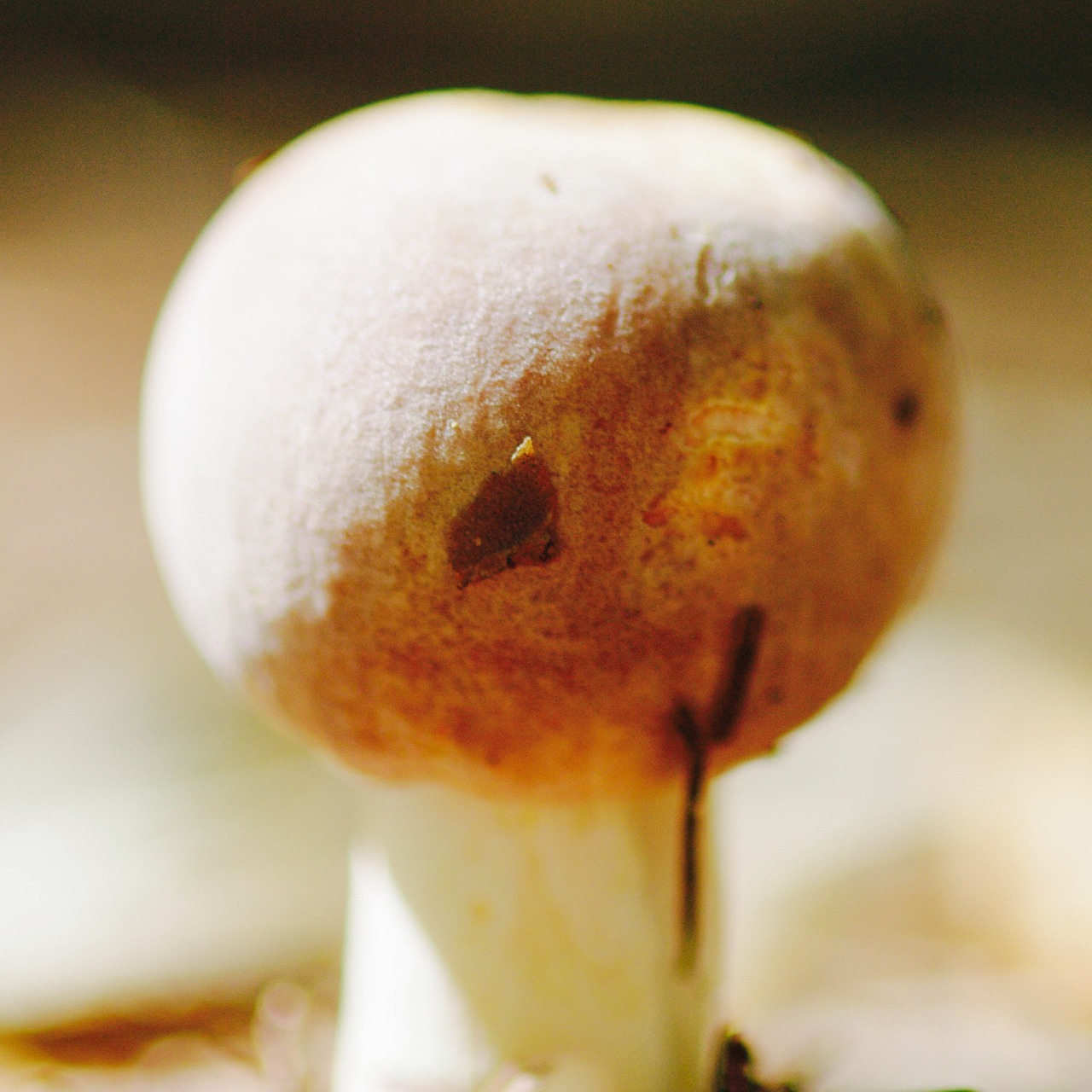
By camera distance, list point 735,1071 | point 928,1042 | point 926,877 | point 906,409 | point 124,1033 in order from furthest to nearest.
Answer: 1. point 926,877
2. point 124,1033
3. point 928,1042
4. point 735,1071
5. point 906,409

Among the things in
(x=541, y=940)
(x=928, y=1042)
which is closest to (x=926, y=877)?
(x=928, y=1042)

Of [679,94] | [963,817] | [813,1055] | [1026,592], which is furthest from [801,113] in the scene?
[813,1055]

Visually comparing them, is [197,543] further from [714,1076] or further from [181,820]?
[181,820]

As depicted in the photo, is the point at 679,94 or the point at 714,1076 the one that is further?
the point at 679,94

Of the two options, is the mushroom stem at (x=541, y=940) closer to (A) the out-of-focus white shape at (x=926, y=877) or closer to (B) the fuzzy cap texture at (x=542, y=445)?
(B) the fuzzy cap texture at (x=542, y=445)

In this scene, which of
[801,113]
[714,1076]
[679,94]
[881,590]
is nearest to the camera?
[881,590]

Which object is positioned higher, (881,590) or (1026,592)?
(1026,592)

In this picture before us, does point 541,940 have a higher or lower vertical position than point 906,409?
lower

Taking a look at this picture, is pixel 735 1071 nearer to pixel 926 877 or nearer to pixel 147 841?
pixel 926 877
